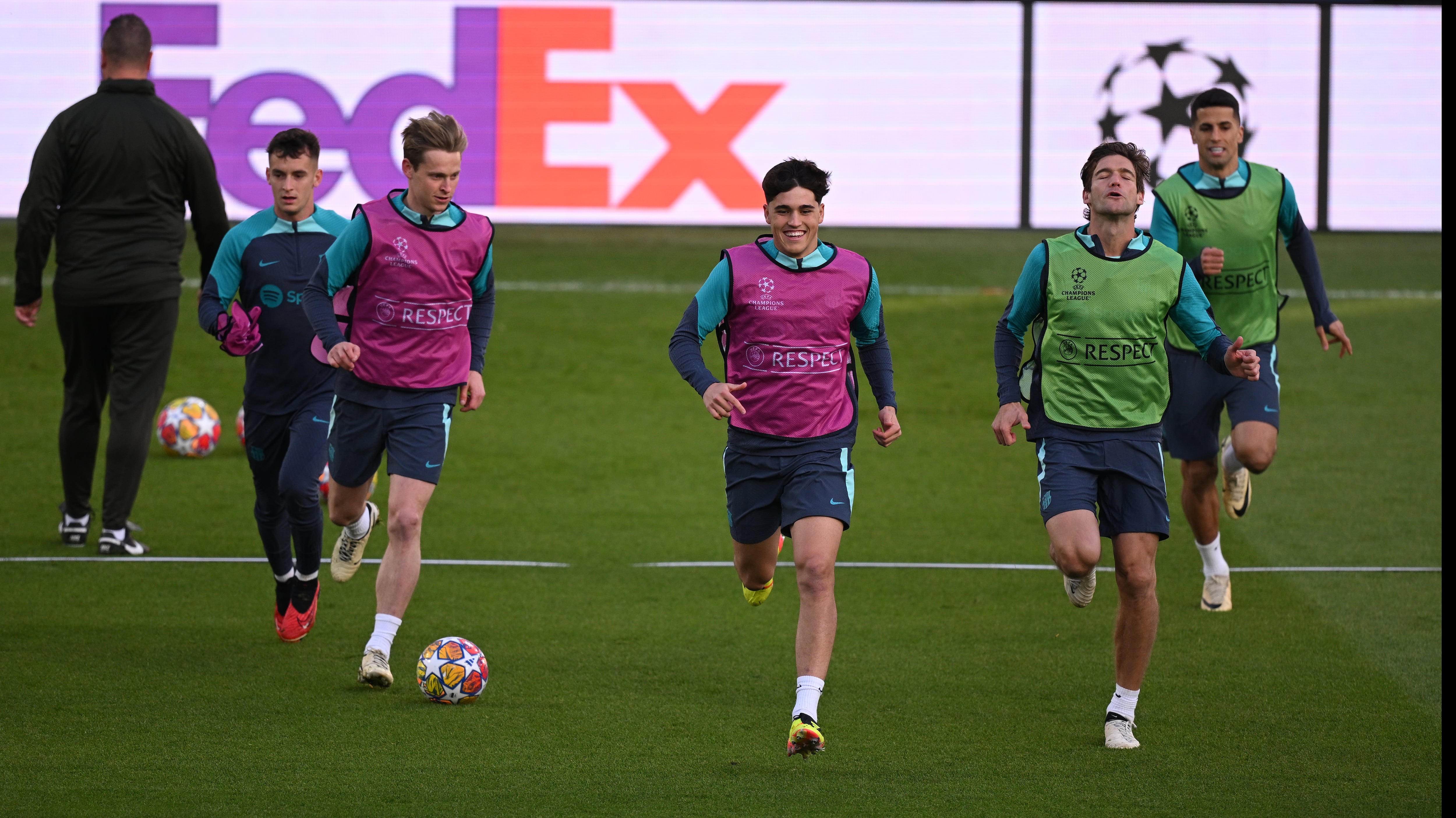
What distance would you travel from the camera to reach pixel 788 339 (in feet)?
18.4

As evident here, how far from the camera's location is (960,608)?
753 cm

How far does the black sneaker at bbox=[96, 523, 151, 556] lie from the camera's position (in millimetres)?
8289

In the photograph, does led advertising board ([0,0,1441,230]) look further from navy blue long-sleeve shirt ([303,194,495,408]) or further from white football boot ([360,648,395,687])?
white football boot ([360,648,395,687])

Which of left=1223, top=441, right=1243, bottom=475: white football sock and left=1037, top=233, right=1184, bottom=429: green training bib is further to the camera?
left=1223, top=441, right=1243, bottom=475: white football sock

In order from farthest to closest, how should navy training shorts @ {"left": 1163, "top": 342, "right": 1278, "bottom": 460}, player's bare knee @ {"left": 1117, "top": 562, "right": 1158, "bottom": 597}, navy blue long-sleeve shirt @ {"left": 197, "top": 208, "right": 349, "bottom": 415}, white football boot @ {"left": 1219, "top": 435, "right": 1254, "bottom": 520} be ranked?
1. white football boot @ {"left": 1219, "top": 435, "right": 1254, "bottom": 520}
2. navy training shorts @ {"left": 1163, "top": 342, "right": 1278, "bottom": 460}
3. navy blue long-sleeve shirt @ {"left": 197, "top": 208, "right": 349, "bottom": 415}
4. player's bare knee @ {"left": 1117, "top": 562, "right": 1158, "bottom": 597}

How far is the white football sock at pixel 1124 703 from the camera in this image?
548cm

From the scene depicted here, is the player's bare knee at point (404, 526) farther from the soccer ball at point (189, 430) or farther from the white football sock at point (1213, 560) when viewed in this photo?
the soccer ball at point (189, 430)

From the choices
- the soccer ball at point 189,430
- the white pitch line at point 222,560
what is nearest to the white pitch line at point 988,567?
the white pitch line at point 222,560

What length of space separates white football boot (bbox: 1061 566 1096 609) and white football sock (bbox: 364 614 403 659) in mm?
2433

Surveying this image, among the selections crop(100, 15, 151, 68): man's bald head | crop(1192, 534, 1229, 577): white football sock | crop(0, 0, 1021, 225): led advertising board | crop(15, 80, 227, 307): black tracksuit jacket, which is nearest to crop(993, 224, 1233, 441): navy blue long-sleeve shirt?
crop(1192, 534, 1229, 577): white football sock

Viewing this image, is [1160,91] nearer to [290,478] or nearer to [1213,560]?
[1213,560]

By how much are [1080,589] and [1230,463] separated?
8.54 ft

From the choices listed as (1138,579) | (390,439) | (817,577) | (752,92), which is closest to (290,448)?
(390,439)

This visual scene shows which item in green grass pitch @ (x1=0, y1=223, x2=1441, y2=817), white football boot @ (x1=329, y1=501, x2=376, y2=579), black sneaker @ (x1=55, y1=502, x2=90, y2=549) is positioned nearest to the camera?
green grass pitch @ (x1=0, y1=223, x2=1441, y2=817)
